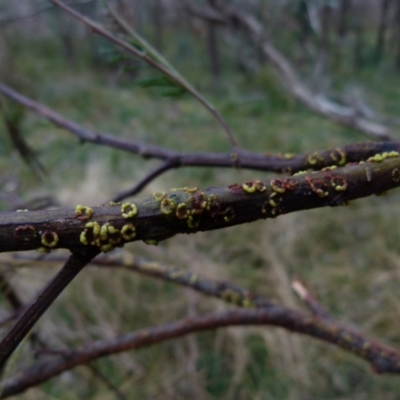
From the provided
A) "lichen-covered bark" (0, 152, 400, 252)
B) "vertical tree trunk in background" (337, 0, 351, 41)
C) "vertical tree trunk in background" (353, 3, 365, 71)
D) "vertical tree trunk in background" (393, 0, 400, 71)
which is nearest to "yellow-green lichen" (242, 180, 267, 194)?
"lichen-covered bark" (0, 152, 400, 252)

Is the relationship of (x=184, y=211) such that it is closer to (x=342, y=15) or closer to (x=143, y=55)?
(x=143, y=55)

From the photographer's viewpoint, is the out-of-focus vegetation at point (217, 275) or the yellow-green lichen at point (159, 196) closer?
the yellow-green lichen at point (159, 196)

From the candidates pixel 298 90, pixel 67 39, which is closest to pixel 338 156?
pixel 298 90

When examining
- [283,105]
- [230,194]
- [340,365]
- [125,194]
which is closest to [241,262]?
[340,365]

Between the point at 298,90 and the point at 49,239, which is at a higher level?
the point at 49,239

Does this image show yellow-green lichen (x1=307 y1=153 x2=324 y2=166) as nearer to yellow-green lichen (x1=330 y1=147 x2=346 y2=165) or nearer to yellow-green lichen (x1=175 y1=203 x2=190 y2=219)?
yellow-green lichen (x1=330 y1=147 x2=346 y2=165)

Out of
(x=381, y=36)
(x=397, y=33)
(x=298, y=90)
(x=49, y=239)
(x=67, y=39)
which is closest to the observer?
(x=49, y=239)

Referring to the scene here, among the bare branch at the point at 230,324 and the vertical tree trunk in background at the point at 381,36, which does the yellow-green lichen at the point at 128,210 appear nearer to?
the bare branch at the point at 230,324

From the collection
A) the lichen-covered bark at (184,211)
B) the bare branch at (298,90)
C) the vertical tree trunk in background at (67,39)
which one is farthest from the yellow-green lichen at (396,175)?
the vertical tree trunk in background at (67,39)
